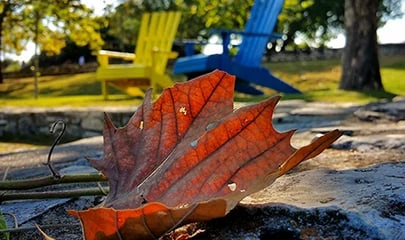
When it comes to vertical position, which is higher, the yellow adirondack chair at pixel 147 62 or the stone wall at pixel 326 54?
the yellow adirondack chair at pixel 147 62

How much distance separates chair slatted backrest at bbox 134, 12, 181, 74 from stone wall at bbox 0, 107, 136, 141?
2975 millimetres

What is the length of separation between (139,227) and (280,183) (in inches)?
19.6

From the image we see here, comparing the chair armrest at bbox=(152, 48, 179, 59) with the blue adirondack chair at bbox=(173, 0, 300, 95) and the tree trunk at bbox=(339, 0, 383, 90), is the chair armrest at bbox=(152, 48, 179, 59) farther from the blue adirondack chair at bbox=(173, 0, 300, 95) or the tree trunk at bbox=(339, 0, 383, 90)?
the tree trunk at bbox=(339, 0, 383, 90)

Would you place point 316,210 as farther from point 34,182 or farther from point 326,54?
point 326,54

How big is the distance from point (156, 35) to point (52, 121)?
3.94m

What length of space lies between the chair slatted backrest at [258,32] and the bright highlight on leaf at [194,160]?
824 centimetres

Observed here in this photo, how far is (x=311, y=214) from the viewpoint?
0.88 meters

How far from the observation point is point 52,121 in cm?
695

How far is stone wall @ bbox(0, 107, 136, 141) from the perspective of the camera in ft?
20.8

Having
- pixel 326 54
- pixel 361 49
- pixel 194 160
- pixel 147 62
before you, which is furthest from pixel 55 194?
pixel 326 54

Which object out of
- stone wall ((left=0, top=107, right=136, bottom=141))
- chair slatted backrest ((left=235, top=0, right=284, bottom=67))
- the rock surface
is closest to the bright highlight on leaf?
the rock surface

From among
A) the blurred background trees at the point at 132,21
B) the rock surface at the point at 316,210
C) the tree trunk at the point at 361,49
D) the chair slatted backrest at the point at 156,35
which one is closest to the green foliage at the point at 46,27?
the blurred background trees at the point at 132,21

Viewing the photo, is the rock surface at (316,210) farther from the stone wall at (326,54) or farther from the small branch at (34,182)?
the stone wall at (326,54)

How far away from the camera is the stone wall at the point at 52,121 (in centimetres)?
634
